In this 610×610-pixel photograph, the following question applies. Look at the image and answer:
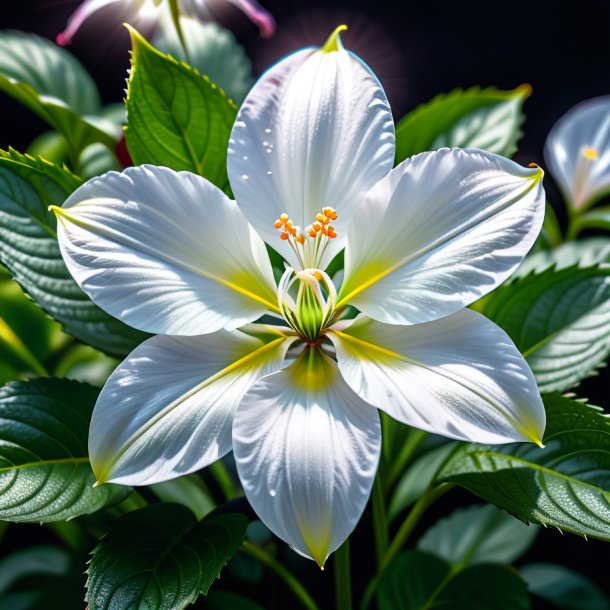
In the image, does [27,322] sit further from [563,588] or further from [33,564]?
[563,588]

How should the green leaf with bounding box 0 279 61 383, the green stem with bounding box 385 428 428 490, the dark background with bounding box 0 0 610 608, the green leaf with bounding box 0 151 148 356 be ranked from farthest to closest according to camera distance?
the dark background with bounding box 0 0 610 608 → the green leaf with bounding box 0 279 61 383 → the green stem with bounding box 385 428 428 490 → the green leaf with bounding box 0 151 148 356

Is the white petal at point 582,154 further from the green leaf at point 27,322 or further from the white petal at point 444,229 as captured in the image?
the green leaf at point 27,322

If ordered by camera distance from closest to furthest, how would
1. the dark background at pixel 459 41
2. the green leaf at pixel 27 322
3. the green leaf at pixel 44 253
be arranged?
the green leaf at pixel 44 253, the green leaf at pixel 27 322, the dark background at pixel 459 41

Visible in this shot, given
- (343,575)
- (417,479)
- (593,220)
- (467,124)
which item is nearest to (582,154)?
(593,220)

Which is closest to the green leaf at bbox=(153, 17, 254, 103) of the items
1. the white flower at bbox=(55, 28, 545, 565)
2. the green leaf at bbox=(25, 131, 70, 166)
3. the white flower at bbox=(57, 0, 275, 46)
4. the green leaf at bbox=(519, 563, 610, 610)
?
the white flower at bbox=(57, 0, 275, 46)

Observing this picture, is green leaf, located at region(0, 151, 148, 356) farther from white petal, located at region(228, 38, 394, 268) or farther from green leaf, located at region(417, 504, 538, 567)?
green leaf, located at region(417, 504, 538, 567)

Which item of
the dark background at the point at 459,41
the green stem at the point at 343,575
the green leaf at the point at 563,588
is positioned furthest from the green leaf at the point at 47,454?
the dark background at the point at 459,41
